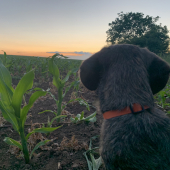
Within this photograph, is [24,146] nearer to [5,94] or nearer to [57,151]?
[57,151]

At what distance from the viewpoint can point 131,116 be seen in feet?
4.15

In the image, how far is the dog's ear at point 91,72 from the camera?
64.9 inches

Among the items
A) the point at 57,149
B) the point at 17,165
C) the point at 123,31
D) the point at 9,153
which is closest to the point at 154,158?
the point at 57,149

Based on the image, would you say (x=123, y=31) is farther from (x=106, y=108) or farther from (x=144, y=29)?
(x=106, y=108)

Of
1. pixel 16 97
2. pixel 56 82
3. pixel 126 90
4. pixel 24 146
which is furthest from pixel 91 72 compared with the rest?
pixel 24 146

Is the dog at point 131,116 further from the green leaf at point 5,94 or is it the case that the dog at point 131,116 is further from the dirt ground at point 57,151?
the green leaf at point 5,94

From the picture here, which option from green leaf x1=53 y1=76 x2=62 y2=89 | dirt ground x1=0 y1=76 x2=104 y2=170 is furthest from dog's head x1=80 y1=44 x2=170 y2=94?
dirt ground x1=0 y1=76 x2=104 y2=170

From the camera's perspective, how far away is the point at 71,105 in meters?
3.71

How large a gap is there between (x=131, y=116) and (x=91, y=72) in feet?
2.18

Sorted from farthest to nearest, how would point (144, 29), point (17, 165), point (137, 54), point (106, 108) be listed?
point (144, 29), point (17, 165), point (137, 54), point (106, 108)

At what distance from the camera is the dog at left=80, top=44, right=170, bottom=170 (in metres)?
1.17

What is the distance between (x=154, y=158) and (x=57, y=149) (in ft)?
3.95

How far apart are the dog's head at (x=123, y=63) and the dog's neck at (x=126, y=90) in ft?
0.34

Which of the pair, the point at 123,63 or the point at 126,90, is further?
the point at 123,63
